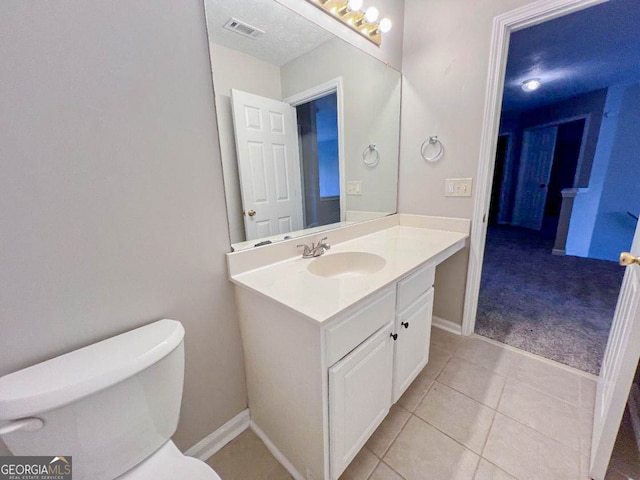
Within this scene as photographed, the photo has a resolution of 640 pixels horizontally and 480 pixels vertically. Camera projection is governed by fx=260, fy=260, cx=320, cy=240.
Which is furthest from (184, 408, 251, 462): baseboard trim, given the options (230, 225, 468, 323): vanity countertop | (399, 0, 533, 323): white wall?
(399, 0, 533, 323): white wall

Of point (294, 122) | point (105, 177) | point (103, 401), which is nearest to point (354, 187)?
point (294, 122)

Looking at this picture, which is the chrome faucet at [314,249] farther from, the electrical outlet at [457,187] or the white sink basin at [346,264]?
the electrical outlet at [457,187]

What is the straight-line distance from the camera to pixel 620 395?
2.97 ft

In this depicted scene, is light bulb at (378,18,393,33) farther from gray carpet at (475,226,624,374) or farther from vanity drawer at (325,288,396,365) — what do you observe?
gray carpet at (475,226,624,374)

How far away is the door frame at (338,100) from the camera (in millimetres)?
1374

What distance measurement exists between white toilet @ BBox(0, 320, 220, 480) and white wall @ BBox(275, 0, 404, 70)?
1.50 metres

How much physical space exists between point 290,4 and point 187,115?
2.57ft

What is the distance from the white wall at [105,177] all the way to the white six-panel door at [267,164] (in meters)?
0.17

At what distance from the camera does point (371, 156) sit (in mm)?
1879

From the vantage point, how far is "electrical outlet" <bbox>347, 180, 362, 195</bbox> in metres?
1.81

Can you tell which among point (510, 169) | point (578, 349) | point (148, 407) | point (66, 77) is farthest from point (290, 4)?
point (510, 169)

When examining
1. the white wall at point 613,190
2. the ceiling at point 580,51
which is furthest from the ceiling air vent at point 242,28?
the white wall at point 613,190

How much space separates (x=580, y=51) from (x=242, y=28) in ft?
11.0

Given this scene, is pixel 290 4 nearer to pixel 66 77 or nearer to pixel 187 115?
pixel 187 115
